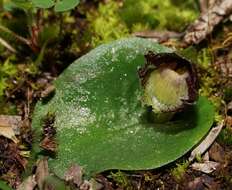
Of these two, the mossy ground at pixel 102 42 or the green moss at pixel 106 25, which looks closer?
the mossy ground at pixel 102 42

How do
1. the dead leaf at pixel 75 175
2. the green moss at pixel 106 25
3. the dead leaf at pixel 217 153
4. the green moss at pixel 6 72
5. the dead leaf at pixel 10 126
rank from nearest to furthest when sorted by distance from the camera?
the dead leaf at pixel 75 175
the dead leaf at pixel 217 153
the dead leaf at pixel 10 126
the green moss at pixel 6 72
the green moss at pixel 106 25

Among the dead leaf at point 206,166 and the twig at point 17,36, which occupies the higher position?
the twig at point 17,36

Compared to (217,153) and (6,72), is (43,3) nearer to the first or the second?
(6,72)

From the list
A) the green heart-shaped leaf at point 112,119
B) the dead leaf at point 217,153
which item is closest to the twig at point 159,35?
the green heart-shaped leaf at point 112,119

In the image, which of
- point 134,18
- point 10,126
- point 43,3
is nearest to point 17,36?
point 43,3

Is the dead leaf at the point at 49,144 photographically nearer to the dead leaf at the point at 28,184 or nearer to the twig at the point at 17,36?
the dead leaf at the point at 28,184

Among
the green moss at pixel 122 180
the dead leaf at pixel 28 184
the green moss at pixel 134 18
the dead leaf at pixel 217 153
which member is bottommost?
the dead leaf at pixel 28 184

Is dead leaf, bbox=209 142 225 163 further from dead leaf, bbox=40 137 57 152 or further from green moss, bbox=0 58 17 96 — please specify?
green moss, bbox=0 58 17 96

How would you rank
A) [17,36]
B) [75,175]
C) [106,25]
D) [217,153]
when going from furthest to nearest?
[106,25]
[17,36]
[217,153]
[75,175]
